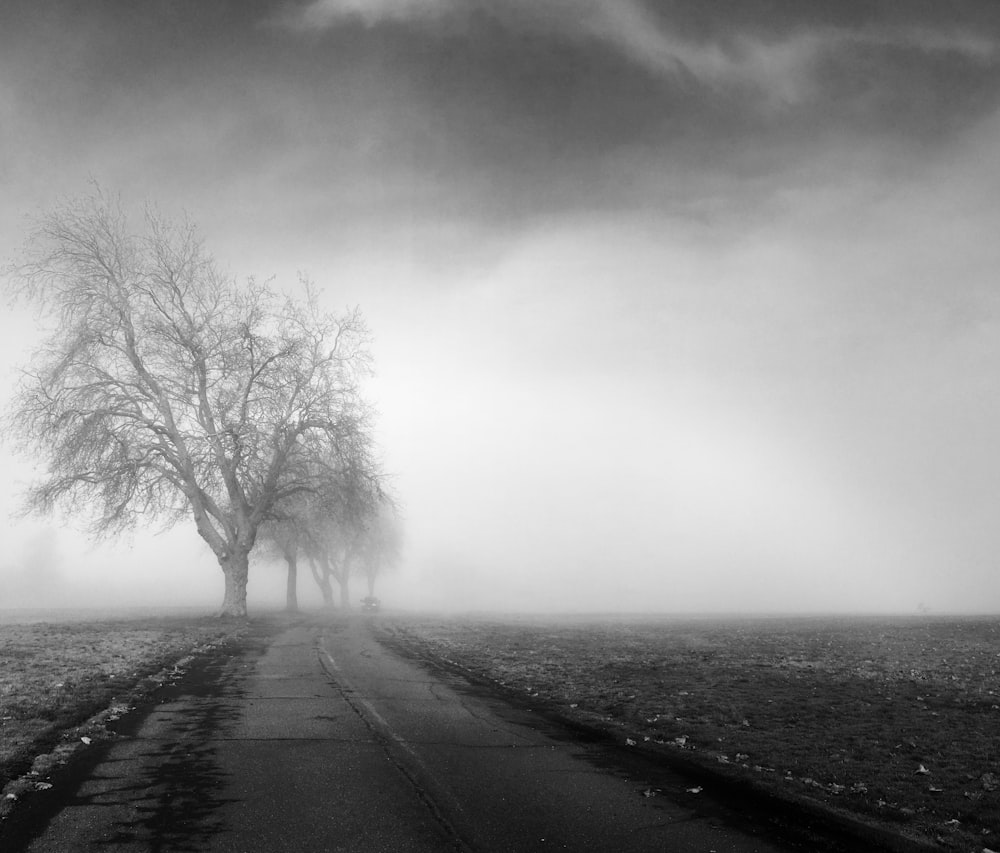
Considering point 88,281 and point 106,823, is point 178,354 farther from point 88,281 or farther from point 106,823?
point 106,823

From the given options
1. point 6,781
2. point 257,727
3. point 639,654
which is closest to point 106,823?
point 6,781

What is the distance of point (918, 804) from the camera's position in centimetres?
672

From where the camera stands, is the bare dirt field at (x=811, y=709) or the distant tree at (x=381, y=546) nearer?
the bare dirt field at (x=811, y=709)

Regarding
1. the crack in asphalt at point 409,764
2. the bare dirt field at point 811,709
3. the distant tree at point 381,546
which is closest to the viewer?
the crack in asphalt at point 409,764

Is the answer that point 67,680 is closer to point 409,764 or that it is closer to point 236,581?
point 409,764

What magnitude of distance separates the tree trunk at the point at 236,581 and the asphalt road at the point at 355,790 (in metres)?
21.0

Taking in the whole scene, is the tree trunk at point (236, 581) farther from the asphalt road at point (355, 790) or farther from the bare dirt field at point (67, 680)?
the asphalt road at point (355, 790)

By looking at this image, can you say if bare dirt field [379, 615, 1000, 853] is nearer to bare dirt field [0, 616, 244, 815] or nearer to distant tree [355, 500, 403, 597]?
bare dirt field [0, 616, 244, 815]

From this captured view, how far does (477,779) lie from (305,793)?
6.27ft

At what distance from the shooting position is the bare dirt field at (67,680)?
24.7 ft

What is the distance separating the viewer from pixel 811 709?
11.1m

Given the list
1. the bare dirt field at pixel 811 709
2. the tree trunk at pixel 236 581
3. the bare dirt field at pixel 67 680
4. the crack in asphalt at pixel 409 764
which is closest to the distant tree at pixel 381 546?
the tree trunk at pixel 236 581

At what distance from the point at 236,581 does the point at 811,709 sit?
2694 centimetres

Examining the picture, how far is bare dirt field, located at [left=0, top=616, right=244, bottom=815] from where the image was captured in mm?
7532
